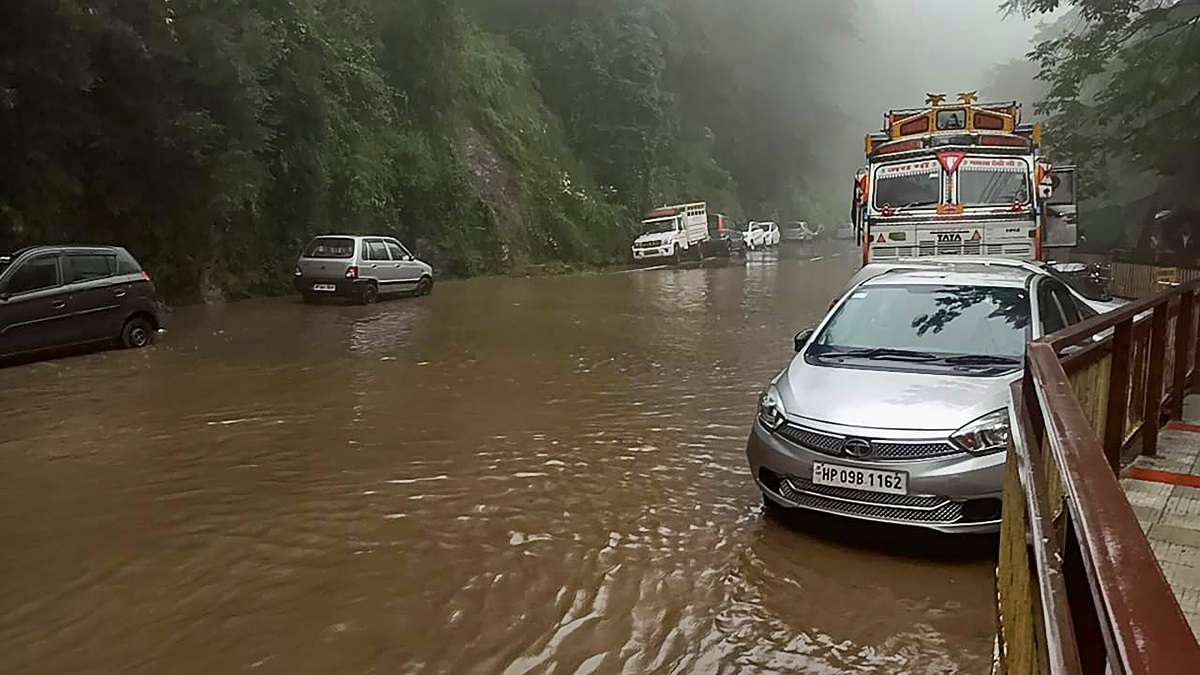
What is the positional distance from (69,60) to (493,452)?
36.4ft

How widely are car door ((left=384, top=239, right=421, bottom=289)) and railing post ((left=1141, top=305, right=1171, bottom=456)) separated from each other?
59.1ft

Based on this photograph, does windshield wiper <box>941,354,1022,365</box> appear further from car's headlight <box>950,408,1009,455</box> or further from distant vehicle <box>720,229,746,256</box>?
distant vehicle <box>720,229,746,256</box>

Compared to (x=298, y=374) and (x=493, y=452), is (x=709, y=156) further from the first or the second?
(x=493, y=452)

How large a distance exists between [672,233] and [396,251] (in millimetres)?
16786

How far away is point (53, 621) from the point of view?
191 inches

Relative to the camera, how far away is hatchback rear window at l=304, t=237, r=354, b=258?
21.2 metres

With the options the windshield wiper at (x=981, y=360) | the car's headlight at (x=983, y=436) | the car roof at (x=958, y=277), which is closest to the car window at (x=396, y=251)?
the car roof at (x=958, y=277)

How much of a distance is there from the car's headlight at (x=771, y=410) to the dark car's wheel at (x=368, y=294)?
1593 cm

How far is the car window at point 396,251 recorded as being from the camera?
22.5 meters

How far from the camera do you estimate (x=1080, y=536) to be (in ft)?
5.97

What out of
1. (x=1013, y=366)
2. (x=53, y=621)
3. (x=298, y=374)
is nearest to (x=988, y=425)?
(x=1013, y=366)

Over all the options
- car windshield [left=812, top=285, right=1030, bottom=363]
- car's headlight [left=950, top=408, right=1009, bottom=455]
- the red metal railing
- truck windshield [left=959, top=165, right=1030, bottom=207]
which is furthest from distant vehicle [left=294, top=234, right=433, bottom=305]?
the red metal railing

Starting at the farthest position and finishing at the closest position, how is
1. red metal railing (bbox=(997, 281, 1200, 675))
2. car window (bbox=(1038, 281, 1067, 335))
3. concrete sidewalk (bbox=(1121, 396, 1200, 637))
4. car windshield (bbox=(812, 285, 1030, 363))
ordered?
1. car window (bbox=(1038, 281, 1067, 335))
2. car windshield (bbox=(812, 285, 1030, 363))
3. concrete sidewalk (bbox=(1121, 396, 1200, 637))
4. red metal railing (bbox=(997, 281, 1200, 675))

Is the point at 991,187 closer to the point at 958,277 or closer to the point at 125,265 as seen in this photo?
the point at 958,277
